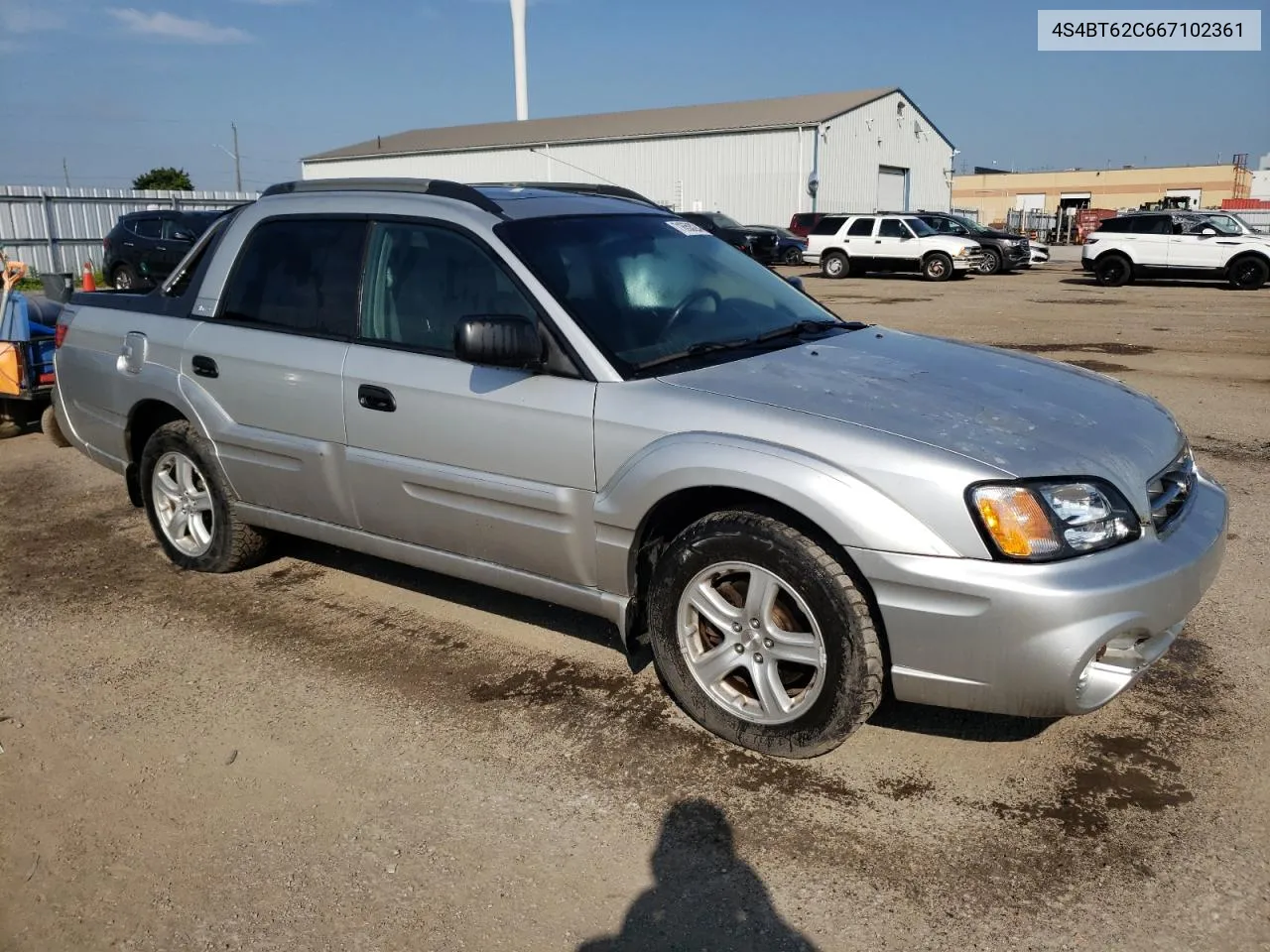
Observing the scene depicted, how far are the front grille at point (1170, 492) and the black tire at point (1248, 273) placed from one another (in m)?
21.7

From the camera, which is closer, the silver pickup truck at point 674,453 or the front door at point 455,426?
A: the silver pickup truck at point 674,453

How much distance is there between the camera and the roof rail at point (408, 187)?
4051 millimetres

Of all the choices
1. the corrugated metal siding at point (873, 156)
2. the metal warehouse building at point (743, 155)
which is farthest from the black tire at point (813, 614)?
the corrugated metal siding at point (873, 156)

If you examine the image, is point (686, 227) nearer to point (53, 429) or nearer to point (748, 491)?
point (748, 491)

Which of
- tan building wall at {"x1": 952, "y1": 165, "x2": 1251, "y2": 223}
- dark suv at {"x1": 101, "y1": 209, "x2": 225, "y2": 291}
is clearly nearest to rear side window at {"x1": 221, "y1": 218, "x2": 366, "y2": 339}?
dark suv at {"x1": 101, "y1": 209, "x2": 225, "y2": 291}

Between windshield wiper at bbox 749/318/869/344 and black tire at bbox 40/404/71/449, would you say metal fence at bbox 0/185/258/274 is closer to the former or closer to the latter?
black tire at bbox 40/404/71/449

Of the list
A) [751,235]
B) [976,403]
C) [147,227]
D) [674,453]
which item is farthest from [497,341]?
[751,235]

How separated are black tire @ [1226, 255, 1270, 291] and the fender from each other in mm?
22827

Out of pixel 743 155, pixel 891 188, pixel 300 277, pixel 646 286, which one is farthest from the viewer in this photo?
pixel 891 188

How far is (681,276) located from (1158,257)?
22.1 m

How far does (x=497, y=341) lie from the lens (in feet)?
11.5

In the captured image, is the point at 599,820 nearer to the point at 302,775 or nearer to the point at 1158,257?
the point at 302,775

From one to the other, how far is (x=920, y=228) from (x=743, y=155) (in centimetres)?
1620

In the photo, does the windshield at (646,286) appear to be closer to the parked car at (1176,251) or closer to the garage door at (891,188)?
the parked car at (1176,251)
